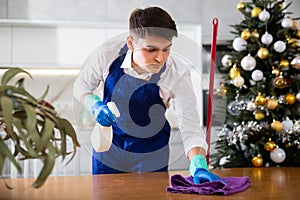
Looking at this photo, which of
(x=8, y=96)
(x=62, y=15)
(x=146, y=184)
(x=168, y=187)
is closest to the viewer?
(x=8, y=96)

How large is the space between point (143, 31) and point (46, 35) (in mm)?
2938

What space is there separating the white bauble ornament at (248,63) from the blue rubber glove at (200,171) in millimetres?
1843

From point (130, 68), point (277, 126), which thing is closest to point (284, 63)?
point (277, 126)

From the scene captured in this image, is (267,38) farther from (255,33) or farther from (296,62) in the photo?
(296,62)

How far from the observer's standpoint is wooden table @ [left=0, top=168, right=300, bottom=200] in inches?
42.6

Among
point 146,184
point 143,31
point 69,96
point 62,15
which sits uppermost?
point 62,15

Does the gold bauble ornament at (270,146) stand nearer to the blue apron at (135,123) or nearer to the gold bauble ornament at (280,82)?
the gold bauble ornament at (280,82)

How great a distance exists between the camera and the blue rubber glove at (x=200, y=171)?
120 centimetres

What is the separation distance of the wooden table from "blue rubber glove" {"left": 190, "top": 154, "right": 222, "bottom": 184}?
78mm

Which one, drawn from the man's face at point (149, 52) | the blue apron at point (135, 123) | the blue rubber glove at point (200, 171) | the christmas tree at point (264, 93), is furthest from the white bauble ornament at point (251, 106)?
the man's face at point (149, 52)

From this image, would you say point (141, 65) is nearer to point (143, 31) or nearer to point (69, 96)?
point (143, 31)

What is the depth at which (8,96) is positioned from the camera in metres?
0.70

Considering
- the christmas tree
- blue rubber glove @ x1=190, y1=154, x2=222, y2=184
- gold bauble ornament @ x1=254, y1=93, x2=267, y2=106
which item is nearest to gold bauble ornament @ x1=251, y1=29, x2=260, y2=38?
the christmas tree

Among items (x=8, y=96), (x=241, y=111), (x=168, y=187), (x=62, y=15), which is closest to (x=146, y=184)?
(x=168, y=187)
